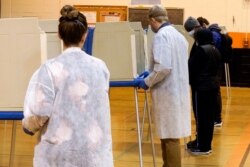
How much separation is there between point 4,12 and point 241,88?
259 inches

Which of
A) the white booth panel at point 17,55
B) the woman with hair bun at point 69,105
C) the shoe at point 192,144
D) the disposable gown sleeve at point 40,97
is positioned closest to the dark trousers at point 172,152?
the shoe at point 192,144

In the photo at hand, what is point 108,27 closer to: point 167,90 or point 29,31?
point 167,90

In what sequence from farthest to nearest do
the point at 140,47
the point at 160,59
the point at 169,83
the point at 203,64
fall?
1. the point at 140,47
2. the point at 203,64
3. the point at 169,83
4. the point at 160,59

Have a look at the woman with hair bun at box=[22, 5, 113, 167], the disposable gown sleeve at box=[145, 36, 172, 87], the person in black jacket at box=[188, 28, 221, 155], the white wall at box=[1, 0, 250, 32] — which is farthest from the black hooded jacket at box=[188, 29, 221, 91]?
the white wall at box=[1, 0, 250, 32]

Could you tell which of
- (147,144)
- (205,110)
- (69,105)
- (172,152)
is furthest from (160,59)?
(147,144)

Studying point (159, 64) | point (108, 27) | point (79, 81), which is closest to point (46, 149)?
point (79, 81)

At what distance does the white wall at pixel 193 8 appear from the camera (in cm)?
1318

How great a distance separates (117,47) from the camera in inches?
192

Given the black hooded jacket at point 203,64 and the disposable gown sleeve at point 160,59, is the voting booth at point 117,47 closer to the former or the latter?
the disposable gown sleeve at point 160,59

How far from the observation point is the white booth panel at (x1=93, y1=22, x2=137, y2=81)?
487 centimetres

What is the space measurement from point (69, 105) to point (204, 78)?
3.47 metres

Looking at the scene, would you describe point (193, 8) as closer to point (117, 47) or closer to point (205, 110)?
point (205, 110)

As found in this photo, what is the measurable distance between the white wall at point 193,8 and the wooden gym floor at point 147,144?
3.81m

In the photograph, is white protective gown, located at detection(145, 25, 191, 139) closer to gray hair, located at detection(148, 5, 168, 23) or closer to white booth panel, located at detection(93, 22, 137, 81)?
gray hair, located at detection(148, 5, 168, 23)
